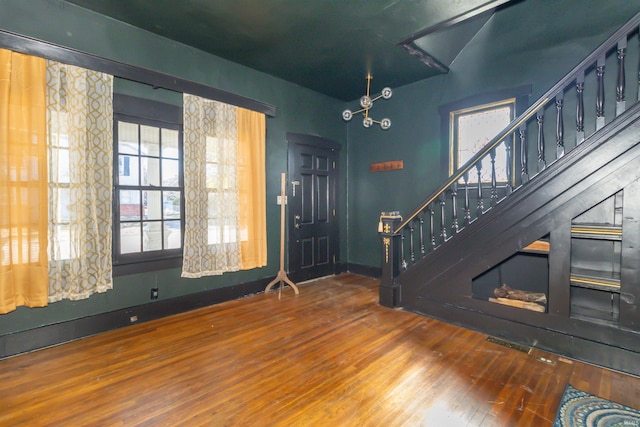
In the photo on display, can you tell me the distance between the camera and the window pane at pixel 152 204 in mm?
3451

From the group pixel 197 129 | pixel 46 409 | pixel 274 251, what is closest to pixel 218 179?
pixel 197 129

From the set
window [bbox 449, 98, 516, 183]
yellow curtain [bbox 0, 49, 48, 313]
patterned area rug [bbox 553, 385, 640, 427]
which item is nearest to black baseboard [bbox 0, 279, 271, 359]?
yellow curtain [bbox 0, 49, 48, 313]

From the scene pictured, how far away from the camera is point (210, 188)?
12.7 feet

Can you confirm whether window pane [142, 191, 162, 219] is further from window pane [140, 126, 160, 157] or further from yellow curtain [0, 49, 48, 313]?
yellow curtain [0, 49, 48, 313]

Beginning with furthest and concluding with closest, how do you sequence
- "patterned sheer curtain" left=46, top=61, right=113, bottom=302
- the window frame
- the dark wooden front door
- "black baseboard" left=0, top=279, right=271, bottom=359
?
the dark wooden front door, the window frame, "patterned sheer curtain" left=46, top=61, right=113, bottom=302, "black baseboard" left=0, top=279, right=271, bottom=359

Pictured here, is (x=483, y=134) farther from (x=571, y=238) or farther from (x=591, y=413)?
(x=591, y=413)

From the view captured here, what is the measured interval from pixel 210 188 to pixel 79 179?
1332 mm

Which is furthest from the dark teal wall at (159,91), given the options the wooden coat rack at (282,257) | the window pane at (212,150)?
the window pane at (212,150)

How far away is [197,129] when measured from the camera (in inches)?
146

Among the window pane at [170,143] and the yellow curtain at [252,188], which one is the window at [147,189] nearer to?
the window pane at [170,143]

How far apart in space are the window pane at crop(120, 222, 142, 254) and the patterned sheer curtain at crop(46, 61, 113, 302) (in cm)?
19

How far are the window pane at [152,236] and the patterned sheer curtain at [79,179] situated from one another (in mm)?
387

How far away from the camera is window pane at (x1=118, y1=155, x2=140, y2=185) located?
327cm

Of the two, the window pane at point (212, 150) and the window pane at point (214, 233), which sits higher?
the window pane at point (212, 150)
